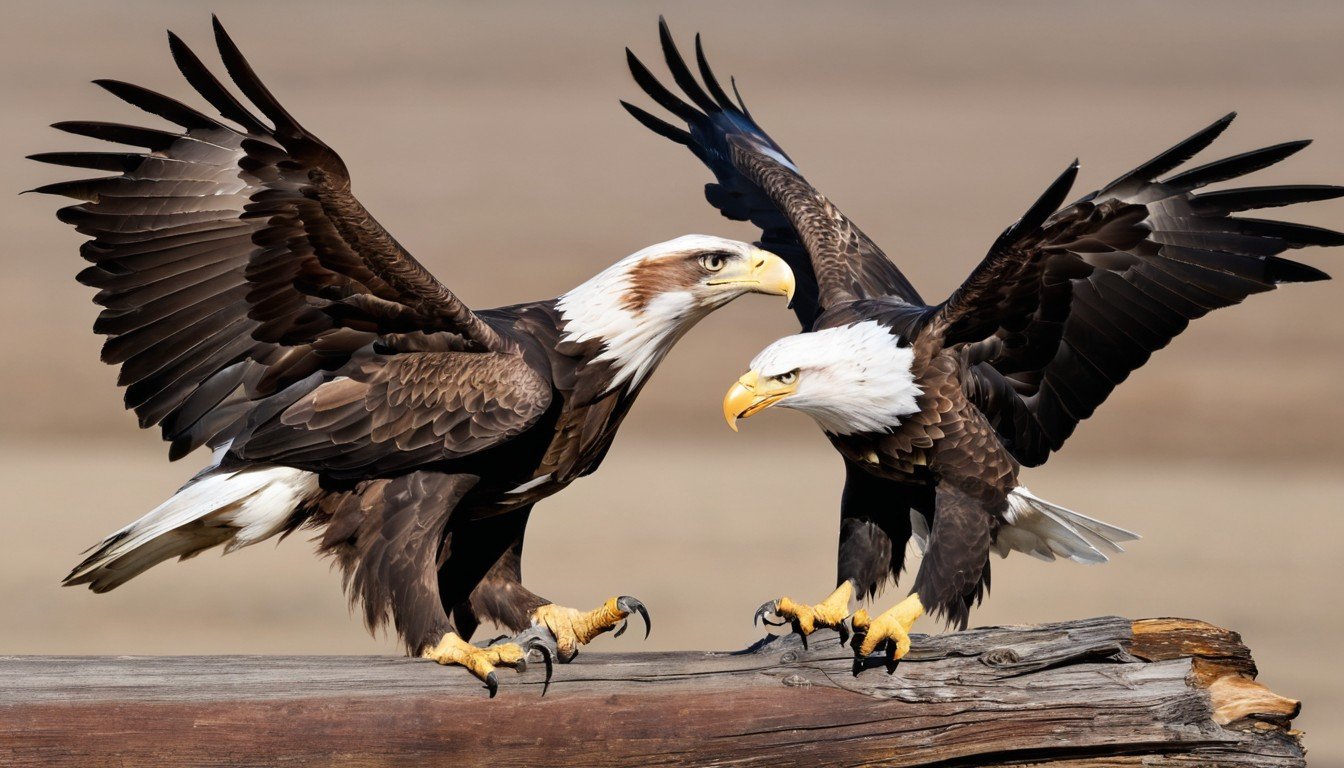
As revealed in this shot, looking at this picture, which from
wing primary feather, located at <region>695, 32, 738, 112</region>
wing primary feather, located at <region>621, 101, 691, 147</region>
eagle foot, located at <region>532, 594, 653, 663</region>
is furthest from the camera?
wing primary feather, located at <region>695, 32, 738, 112</region>

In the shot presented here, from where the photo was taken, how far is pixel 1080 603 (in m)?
11.5

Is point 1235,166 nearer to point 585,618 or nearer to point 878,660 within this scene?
point 878,660

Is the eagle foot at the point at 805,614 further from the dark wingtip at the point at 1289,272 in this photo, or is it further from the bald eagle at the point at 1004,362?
the dark wingtip at the point at 1289,272

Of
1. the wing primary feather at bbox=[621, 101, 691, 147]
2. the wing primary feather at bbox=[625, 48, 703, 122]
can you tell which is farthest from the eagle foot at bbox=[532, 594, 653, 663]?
the wing primary feather at bbox=[621, 101, 691, 147]

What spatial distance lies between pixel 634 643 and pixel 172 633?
293 cm

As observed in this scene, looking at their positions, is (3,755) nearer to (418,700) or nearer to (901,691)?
(418,700)

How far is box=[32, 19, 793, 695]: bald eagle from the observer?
15.5 ft

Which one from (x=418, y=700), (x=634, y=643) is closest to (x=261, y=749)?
(x=418, y=700)

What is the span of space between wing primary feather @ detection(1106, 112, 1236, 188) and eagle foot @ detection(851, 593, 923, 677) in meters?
1.31

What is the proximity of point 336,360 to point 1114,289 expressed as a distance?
2233mm

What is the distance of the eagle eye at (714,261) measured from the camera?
5125 millimetres

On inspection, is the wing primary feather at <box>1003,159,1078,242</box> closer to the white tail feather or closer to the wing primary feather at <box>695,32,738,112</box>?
the white tail feather

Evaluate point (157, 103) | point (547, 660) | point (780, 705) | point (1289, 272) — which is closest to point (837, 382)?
point (780, 705)

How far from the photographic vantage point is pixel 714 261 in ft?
16.8
